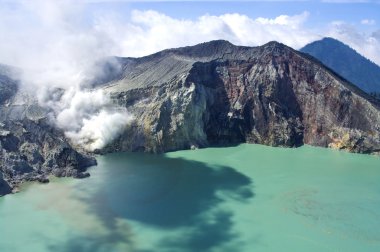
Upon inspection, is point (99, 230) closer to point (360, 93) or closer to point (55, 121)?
point (55, 121)

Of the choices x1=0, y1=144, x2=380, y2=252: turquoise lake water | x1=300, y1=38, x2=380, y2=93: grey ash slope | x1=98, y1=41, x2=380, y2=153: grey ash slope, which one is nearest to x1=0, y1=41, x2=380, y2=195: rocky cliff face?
x1=98, y1=41, x2=380, y2=153: grey ash slope

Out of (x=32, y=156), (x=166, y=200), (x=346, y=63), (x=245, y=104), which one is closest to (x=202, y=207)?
(x=166, y=200)

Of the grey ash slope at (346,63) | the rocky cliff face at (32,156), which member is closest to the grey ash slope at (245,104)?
the rocky cliff face at (32,156)

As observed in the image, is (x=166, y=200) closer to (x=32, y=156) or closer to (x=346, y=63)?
(x=32, y=156)

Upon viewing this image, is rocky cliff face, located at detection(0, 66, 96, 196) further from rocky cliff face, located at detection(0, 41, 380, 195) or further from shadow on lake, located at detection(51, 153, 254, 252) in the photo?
shadow on lake, located at detection(51, 153, 254, 252)

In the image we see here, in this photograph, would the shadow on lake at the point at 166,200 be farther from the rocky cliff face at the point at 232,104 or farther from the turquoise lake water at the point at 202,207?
the rocky cliff face at the point at 232,104

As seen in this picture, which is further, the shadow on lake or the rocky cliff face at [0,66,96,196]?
the rocky cliff face at [0,66,96,196]
